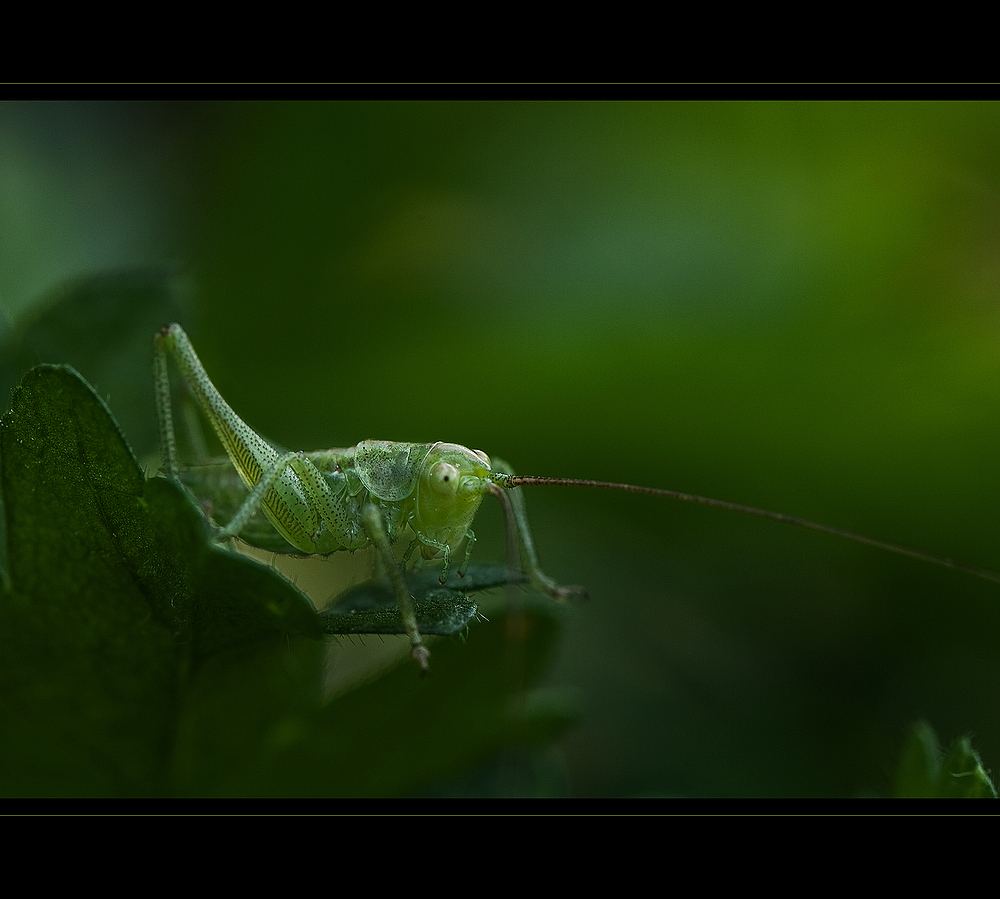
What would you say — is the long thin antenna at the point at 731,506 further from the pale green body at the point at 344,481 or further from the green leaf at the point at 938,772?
A: the green leaf at the point at 938,772

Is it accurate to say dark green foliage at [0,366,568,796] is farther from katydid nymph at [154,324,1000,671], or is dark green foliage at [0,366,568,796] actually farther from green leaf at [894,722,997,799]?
green leaf at [894,722,997,799]

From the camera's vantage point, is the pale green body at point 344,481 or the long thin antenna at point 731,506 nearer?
the long thin antenna at point 731,506

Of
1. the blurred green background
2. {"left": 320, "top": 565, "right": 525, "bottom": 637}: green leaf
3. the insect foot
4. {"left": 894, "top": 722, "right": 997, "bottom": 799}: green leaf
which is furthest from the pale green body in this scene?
{"left": 894, "top": 722, "right": 997, "bottom": 799}: green leaf

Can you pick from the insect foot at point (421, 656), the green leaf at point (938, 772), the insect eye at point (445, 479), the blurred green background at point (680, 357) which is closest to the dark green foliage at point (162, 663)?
the insect foot at point (421, 656)

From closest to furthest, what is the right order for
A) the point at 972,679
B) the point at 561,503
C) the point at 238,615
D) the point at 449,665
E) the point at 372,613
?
the point at 238,615, the point at 372,613, the point at 449,665, the point at 972,679, the point at 561,503

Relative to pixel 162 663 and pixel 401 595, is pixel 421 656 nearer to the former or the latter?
pixel 401 595
